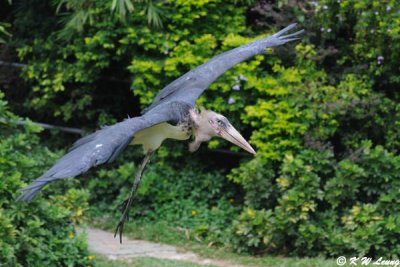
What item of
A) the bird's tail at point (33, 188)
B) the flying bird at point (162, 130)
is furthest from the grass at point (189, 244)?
the bird's tail at point (33, 188)

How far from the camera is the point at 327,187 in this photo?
295 inches

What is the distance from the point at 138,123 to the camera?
504 centimetres

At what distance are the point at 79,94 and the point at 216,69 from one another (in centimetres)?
385

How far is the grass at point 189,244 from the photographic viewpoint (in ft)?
23.4

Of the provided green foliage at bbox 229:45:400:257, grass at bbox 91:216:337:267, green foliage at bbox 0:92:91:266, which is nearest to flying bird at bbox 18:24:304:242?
green foliage at bbox 0:92:91:266

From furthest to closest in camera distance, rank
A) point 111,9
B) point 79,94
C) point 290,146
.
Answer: point 79,94 → point 111,9 → point 290,146

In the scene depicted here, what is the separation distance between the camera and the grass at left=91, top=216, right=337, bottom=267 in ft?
23.4

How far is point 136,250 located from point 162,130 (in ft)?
7.47

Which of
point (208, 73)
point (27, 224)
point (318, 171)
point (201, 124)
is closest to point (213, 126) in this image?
point (201, 124)

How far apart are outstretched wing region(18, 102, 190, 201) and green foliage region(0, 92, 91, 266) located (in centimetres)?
131

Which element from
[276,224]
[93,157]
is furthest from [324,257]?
[93,157]

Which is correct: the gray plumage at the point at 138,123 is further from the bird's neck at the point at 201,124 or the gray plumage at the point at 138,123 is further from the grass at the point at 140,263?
the grass at the point at 140,263

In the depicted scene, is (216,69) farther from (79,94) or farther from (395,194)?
(79,94)

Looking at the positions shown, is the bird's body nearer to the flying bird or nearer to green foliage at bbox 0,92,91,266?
the flying bird
